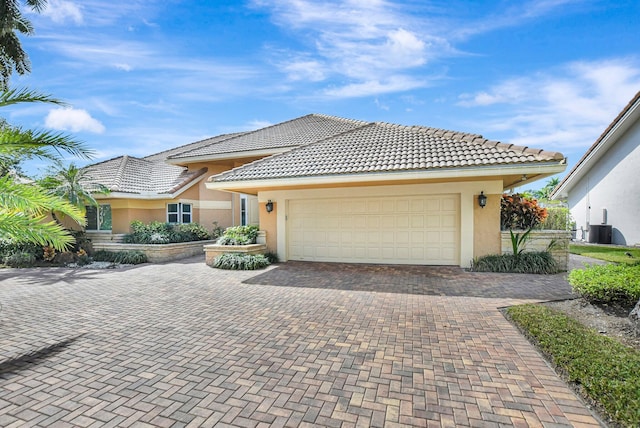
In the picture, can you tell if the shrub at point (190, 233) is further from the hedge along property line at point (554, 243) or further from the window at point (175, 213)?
the hedge along property line at point (554, 243)

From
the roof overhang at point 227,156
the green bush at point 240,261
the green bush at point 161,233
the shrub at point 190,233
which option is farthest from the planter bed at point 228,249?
the roof overhang at point 227,156

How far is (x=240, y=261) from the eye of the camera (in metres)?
10.5

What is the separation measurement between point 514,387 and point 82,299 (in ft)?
27.6

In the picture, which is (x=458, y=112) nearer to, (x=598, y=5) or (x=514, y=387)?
(x=598, y=5)

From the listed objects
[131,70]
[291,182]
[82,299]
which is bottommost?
[82,299]

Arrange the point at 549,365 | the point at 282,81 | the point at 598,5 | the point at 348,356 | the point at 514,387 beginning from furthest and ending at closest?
the point at 282,81, the point at 598,5, the point at 348,356, the point at 549,365, the point at 514,387

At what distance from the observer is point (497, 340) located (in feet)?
15.0

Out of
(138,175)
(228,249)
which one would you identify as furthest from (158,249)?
(138,175)

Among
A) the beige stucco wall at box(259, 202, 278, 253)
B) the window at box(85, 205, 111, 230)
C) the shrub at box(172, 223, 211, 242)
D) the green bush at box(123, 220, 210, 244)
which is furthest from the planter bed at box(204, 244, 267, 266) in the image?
the window at box(85, 205, 111, 230)

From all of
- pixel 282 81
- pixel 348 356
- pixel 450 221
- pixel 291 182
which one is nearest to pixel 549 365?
pixel 348 356

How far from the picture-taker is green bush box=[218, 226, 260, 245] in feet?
38.0

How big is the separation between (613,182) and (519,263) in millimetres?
15116

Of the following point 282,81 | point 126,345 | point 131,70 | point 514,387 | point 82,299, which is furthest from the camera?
point 282,81

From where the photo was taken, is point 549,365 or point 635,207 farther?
point 635,207
